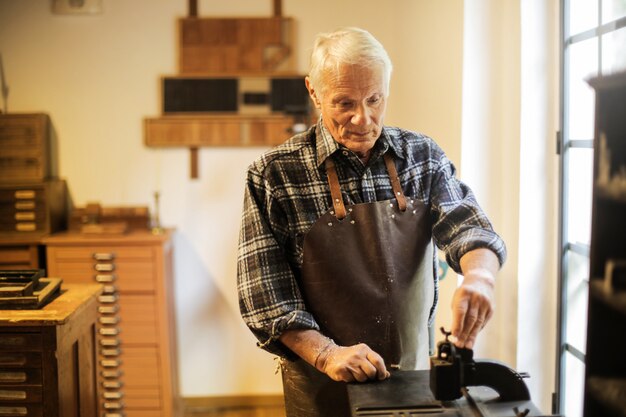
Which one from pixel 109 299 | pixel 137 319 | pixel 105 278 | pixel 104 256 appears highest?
pixel 104 256

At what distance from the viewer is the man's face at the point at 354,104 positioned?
1659mm

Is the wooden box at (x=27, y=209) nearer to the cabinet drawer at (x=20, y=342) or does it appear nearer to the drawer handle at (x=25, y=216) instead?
the drawer handle at (x=25, y=216)

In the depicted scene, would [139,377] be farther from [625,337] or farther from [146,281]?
[625,337]

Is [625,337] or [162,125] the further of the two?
[162,125]

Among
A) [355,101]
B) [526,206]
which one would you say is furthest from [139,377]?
[355,101]

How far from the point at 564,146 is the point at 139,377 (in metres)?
2.47

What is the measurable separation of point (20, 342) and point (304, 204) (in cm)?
107

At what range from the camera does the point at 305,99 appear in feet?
13.3

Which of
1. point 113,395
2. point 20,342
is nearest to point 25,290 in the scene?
point 20,342

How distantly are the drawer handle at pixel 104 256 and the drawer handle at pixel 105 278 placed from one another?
0.08 meters

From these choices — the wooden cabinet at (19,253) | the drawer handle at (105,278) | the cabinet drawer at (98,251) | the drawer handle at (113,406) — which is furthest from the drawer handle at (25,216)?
the drawer handle at (113,406)

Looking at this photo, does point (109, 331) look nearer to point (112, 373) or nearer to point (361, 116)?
point (112, 373)

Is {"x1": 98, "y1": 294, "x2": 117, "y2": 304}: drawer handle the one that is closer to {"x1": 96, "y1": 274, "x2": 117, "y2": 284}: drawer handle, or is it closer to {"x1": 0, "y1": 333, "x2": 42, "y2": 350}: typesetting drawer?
{"x1": 96, "y1": 274, "x2": 117, "y2": 284}: drawer handle

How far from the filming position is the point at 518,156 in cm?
276
